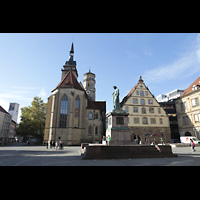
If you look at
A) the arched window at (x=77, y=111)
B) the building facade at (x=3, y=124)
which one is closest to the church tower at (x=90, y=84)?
the arched window at (x=77, y=111)

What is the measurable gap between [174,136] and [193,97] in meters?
16.1

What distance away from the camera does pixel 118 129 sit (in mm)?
13320

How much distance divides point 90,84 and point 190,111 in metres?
39.6

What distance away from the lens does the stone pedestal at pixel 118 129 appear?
1303 centimetres

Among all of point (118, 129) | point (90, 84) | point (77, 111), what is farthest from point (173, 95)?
point (118, 129)

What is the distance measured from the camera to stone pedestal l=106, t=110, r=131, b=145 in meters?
13.0

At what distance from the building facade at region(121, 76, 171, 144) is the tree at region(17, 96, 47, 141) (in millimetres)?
26131

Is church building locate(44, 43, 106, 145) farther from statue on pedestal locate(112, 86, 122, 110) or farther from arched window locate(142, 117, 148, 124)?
statue on pedestal locate(112, 86, 122, 110)

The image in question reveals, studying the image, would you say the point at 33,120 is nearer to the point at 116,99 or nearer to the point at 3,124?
the point at 3,124

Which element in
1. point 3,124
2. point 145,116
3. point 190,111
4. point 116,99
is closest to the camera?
point 116,99

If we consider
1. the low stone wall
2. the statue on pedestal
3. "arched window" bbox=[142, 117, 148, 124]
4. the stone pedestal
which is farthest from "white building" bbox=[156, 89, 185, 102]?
the low stone wall

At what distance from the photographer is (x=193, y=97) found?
33.9 m
